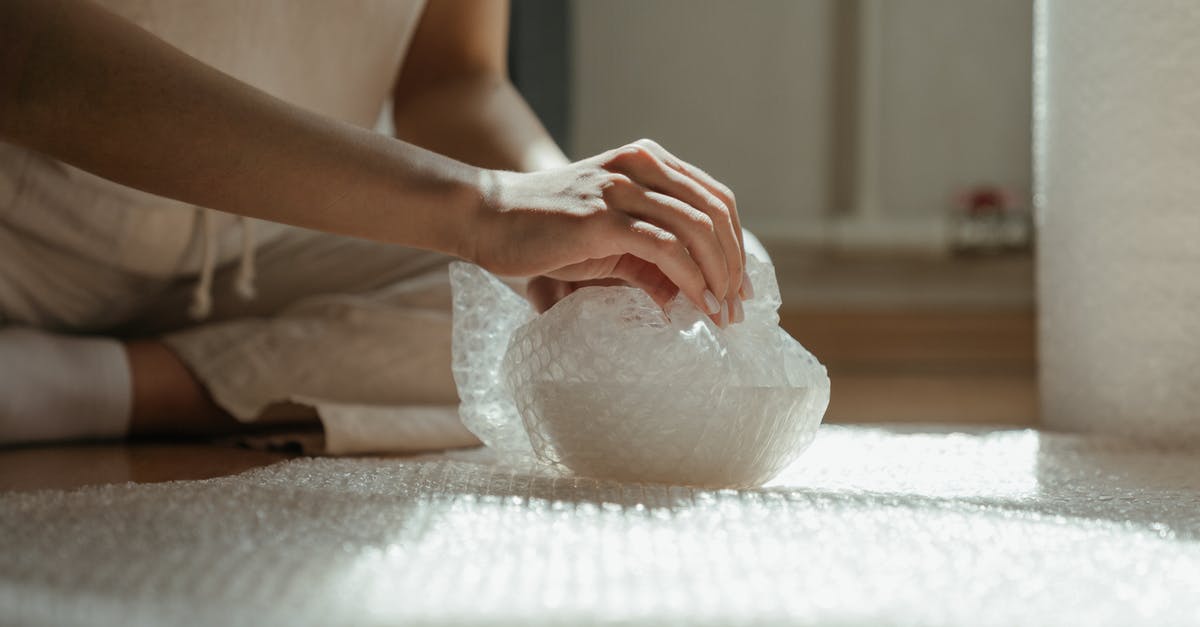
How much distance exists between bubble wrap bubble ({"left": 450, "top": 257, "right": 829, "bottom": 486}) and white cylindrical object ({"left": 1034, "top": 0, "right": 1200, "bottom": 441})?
376mm

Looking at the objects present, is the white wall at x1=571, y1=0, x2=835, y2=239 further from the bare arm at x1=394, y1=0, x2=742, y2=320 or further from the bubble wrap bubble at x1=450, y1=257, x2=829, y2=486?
the bubble wrap bubble at x1=450, y1=257, x2=829, y2=486

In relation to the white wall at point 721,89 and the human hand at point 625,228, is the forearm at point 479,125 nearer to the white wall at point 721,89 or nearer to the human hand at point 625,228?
the human hand at point 625,228

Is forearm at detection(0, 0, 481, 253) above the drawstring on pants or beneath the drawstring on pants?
above

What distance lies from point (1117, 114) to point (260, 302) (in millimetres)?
707

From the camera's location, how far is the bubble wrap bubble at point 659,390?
22.3 inches

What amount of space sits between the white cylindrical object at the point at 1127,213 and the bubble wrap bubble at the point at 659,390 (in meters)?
0.38

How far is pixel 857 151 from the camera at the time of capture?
2506 millimetres

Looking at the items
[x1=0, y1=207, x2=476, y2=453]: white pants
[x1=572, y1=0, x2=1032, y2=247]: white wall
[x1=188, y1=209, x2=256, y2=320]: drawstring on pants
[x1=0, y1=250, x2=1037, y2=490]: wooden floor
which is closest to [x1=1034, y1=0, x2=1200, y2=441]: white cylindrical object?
Result: [x1=0, y1=250, x2=1037, y2=490]: wooden floor

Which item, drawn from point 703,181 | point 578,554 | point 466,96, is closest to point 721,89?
point 466,96

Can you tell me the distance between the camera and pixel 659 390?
0.56 m

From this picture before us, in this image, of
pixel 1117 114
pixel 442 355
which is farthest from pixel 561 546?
pixel 1117 114

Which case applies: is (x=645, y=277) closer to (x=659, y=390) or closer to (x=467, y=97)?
(x=659, y=390)

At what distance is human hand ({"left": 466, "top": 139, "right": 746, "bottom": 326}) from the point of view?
1.82ft

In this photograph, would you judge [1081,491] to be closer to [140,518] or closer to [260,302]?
[140,518]
